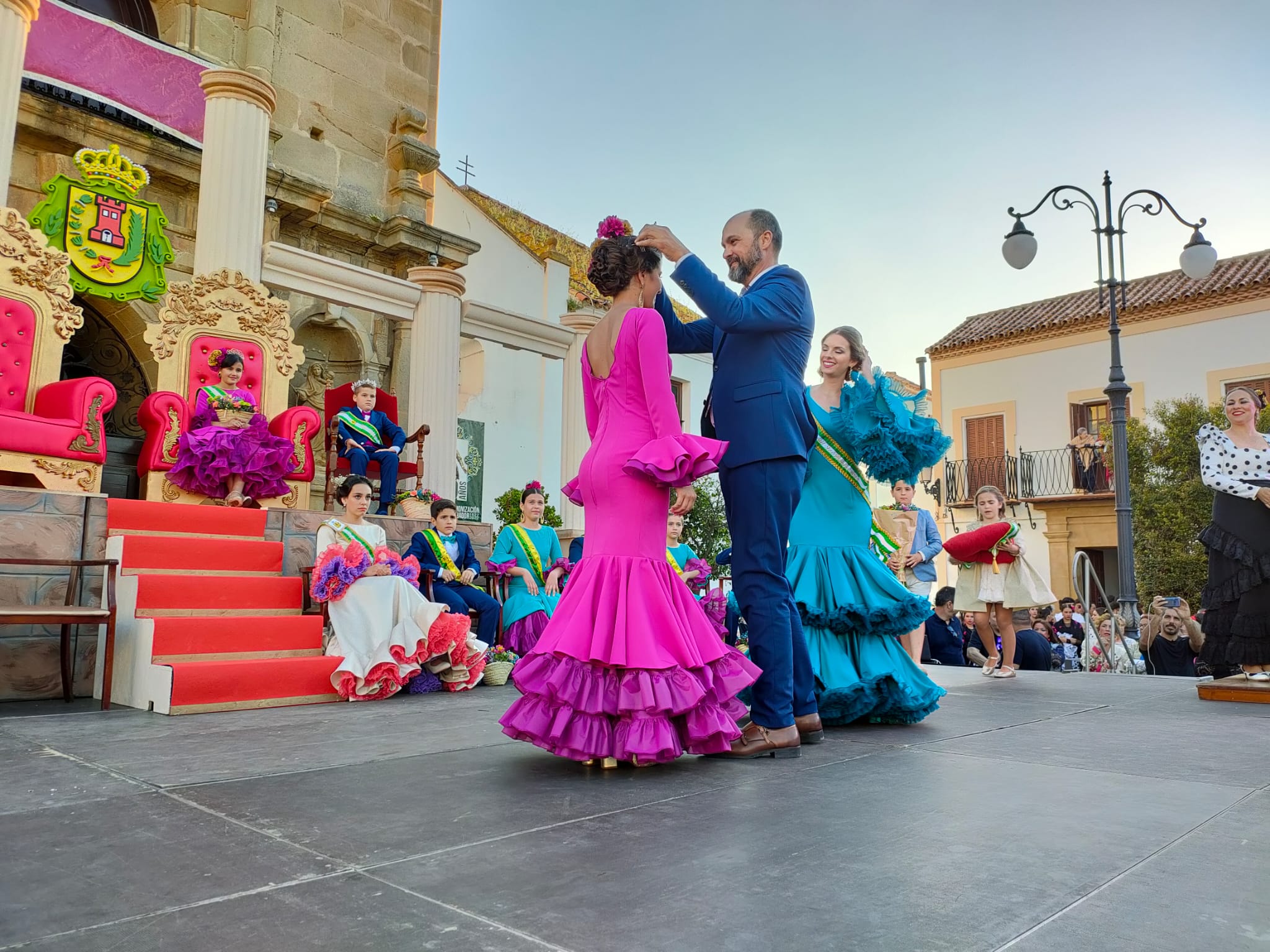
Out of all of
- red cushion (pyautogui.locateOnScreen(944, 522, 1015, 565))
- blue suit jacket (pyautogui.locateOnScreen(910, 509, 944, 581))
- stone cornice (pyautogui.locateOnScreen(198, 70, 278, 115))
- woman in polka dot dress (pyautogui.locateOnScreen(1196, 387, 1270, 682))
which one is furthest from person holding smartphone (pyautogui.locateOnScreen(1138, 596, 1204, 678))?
stone cornice (pyautogui.locateOnScreen(198, 70, 278, 115))

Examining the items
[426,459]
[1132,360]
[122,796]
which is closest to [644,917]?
[122,796]

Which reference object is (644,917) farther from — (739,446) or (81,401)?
(81,401)

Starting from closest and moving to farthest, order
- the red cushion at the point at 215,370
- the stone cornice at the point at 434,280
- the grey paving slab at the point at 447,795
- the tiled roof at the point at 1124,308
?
the grey paving slab at the point at 447,795, the red cushion at the point at 215,370, the stone cornice at the point at 434,280, the tiled roof at the point at 1124,308

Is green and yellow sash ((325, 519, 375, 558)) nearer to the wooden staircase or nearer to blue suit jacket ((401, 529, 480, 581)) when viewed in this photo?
the wooden staircase

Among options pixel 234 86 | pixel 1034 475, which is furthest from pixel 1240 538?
pixel 1034 475

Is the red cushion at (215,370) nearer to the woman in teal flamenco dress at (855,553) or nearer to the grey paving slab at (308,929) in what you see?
the woman in teal flamenco dress at (855,553)

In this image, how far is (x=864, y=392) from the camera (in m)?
4.03

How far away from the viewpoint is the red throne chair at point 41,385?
5891 millimetres

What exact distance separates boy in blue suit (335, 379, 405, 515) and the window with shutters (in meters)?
18.5

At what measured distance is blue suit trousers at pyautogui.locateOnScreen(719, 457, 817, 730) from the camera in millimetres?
3055

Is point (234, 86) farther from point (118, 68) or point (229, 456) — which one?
point (229, 456)

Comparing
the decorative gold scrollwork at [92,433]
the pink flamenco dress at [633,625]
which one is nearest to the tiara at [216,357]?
the decorative gold scrollwork at [92,433]

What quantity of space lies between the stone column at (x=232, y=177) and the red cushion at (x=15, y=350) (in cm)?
214

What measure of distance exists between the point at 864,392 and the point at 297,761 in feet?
9.13
